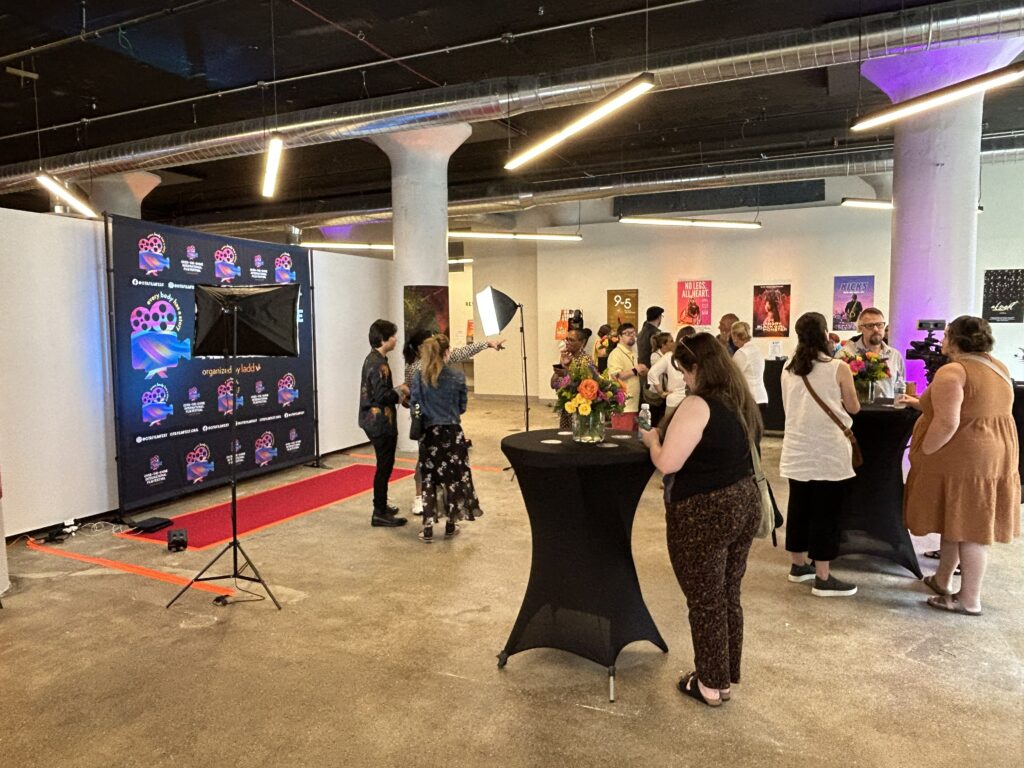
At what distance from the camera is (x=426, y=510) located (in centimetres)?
499

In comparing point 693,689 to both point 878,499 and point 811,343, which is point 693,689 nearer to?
point 811,343

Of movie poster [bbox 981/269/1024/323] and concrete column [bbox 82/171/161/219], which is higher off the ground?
concrete column [bbox 82/171/161/219]

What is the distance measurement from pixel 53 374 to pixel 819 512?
5525 millimetres

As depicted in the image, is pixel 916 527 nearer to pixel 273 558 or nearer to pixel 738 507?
pixel 738 507

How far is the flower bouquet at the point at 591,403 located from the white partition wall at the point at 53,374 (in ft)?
13.9

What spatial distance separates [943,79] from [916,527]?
431 cm

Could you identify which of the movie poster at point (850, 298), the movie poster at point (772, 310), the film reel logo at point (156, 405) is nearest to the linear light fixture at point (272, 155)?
the film reel logo at point (156, 405)

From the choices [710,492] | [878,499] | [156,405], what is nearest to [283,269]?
[156,405]

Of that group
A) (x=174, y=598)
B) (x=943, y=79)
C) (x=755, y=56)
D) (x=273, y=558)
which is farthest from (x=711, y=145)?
(x=174, y=598)

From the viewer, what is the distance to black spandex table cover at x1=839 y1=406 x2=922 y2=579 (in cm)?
412

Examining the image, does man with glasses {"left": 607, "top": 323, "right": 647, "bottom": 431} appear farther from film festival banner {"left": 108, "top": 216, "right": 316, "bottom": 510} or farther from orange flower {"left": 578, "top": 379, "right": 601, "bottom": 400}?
film festival banner {"left": 108, "top": 216, "right": 316, "bottom": 510}

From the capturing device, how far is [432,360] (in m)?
4.82

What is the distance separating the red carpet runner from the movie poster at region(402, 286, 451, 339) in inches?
69.4

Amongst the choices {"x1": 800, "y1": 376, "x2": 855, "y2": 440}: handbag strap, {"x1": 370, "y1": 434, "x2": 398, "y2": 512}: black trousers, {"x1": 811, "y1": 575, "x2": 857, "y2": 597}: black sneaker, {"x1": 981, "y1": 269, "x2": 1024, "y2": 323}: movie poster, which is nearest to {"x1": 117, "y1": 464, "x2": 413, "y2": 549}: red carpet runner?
{"x1": 370, "y1": 434, "x2": 398, "y2": 512}: black trousers
